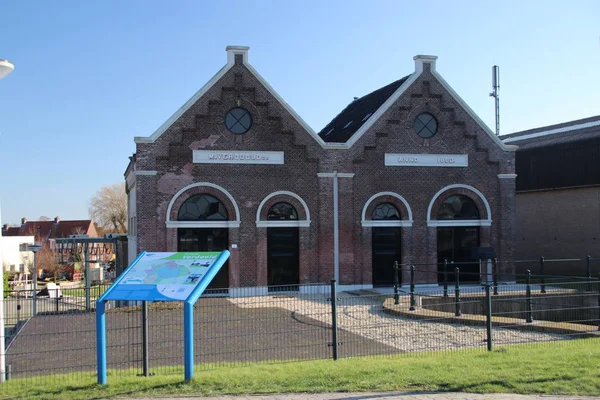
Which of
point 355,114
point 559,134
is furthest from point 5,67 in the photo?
point 559,134

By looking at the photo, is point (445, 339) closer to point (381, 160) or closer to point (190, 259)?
point (190, 259)

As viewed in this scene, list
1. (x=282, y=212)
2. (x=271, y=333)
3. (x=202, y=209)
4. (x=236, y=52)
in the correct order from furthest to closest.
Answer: (x=282, y=212), (x=236, y=52), (x=202, y=209), (x=271, y=333)

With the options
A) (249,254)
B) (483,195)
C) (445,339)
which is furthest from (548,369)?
(483,195)

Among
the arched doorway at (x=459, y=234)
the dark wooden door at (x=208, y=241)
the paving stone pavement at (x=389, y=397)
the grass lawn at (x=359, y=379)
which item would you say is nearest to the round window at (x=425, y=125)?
the arched doorway at (x=459, y=234)

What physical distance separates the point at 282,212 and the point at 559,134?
772 inches

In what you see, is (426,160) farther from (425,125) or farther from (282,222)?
(282,222)

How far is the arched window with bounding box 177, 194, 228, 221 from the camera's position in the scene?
23.8 meters

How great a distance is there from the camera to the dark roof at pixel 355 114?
28297 mm

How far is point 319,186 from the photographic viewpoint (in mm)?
25062

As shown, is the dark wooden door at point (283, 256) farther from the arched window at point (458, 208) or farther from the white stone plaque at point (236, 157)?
the arched window at point (458, 208)

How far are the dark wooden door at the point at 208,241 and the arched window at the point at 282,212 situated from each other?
192cm

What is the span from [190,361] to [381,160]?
1783 cm

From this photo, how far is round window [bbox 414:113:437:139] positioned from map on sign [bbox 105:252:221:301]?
18051 millimetres

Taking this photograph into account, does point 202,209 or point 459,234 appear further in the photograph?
point 459,234
